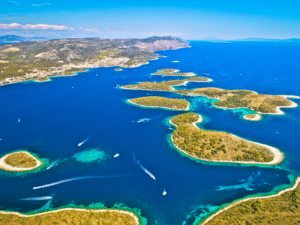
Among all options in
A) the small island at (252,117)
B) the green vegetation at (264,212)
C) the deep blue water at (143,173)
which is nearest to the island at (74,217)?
the deep blue water at (143,173)

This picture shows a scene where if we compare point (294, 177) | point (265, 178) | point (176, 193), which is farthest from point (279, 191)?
point (176, 193)

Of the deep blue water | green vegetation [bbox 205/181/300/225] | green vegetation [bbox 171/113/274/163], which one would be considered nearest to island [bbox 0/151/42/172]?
the deep blue water

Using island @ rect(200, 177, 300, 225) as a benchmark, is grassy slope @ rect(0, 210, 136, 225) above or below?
below

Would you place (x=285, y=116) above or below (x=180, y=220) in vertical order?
above

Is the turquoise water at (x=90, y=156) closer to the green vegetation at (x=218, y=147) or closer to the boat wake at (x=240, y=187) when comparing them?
the green vegetation at (x=218, y=147)

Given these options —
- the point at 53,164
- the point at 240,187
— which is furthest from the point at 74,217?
the point at 240,187

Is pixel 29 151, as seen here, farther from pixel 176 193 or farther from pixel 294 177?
pixel 294 177

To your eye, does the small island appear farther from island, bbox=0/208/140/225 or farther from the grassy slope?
the grassy slope
